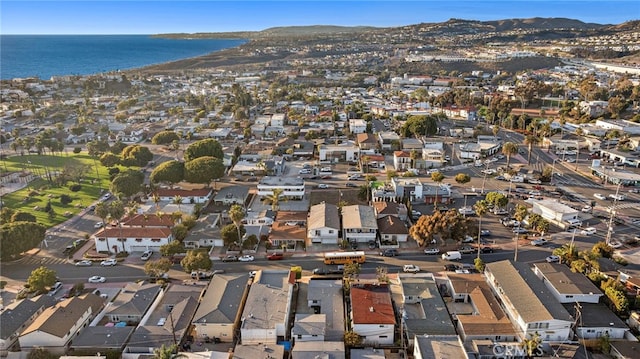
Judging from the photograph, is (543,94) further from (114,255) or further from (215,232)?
(114,255)

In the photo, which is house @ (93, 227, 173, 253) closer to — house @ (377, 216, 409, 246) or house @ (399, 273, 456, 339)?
house @ (377, 216, 409, 246)

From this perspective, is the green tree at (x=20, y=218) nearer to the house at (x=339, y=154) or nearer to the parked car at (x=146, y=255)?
the parked car at (x=146, y=255)

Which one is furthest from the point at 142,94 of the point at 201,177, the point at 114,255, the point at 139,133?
the point at 114,255

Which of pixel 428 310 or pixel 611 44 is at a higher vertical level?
pixel 611 44

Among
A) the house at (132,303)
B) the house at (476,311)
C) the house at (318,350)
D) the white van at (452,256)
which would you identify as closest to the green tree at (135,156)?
the house at (132,303)

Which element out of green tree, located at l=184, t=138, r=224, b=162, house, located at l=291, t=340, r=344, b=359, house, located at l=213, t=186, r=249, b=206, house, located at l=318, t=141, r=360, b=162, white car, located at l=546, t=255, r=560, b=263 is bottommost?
white car, located at l=546, t=255, r=560, b=263

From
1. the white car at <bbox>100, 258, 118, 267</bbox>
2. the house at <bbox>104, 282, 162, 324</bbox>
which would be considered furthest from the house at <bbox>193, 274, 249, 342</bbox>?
the white car at <bbox>100, 258, 118, 267</bbox>

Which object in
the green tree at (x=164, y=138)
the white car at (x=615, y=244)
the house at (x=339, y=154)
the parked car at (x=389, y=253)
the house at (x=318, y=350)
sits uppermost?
the green tree at (x=164, y=138)
